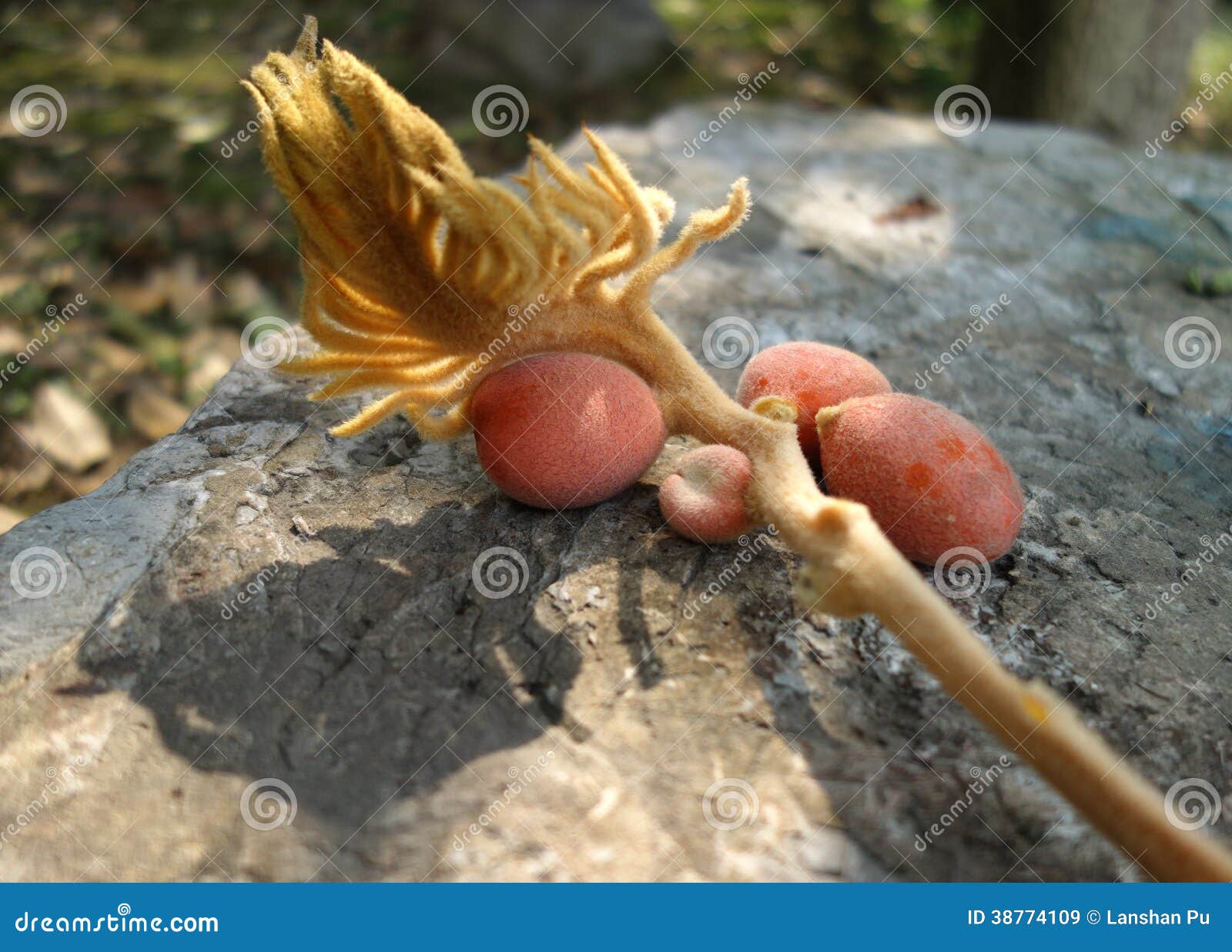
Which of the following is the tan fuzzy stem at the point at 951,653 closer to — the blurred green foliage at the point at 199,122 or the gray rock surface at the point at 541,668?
the gray rock surface at the point at 541,668

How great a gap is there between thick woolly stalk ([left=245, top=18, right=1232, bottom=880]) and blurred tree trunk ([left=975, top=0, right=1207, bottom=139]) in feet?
10.4

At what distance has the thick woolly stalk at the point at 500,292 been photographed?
155cm

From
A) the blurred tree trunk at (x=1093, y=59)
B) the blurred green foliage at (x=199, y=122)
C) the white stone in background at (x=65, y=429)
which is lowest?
the white stone in background at (x=65, y=429)

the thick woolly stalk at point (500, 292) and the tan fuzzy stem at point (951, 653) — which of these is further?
the thick woolly stalk at point (500, 292)

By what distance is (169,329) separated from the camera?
3.66m

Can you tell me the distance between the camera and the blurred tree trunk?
13.8ft

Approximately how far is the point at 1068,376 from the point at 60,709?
227 cm

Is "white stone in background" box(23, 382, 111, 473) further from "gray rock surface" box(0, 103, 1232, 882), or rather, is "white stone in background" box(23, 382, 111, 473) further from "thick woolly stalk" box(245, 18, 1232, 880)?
"thick woolly stalk" box(245, 18, 1232, 880)

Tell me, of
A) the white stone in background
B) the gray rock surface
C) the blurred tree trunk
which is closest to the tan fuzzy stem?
the gray rock surface

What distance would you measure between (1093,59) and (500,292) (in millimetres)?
3563

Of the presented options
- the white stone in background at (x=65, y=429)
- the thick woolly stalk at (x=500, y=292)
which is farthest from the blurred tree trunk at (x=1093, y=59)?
the white stone in background at (x=65, y=429)

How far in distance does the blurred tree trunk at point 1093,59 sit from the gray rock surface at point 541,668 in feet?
7.61

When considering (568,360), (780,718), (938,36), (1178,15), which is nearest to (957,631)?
(780,718)

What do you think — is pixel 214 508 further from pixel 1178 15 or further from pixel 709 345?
pixel 1178 15
